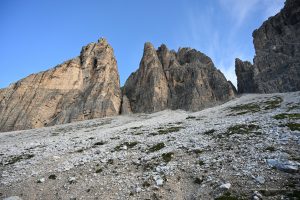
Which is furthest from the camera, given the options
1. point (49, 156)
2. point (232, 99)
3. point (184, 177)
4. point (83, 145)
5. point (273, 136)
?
point (232, 99)

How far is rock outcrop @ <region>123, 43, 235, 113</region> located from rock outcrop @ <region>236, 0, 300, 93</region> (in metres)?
12.0

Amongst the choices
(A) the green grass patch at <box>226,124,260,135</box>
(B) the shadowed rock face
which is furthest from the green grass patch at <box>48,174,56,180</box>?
(B) the shadowed rock face

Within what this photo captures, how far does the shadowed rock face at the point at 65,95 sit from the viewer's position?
97.2 meters

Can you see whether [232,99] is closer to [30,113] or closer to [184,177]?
[30,113]

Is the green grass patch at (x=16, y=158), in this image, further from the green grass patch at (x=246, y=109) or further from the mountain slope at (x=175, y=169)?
the green grass patch at (x=246, y=109)

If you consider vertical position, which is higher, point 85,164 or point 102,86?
point 102,86

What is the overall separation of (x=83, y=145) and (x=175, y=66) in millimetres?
92330

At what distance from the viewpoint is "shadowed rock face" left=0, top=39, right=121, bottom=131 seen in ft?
319

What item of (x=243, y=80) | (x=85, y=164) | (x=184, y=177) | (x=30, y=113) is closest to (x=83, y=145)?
(x=85, y=164)

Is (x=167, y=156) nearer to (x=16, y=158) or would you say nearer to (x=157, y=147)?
(x=157, y=147)

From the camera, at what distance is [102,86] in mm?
108500

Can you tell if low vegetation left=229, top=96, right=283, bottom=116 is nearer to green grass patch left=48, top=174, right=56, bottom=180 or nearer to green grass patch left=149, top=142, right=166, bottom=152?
green grass patch left=149, top=142, right=166, bottom=152

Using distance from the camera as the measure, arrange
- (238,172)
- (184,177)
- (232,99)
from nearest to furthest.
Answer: (238,172), (184,177), (232,99)

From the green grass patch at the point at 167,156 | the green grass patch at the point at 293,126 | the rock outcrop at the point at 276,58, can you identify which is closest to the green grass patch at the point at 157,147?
the green grass patch at the point at 167,156
